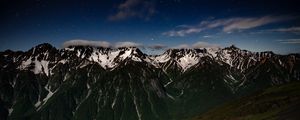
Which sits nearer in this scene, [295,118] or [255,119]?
[295,118]

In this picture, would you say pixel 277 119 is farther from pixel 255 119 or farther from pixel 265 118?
pixel 255 119

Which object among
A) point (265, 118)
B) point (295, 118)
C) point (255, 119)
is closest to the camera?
point (295, 118)

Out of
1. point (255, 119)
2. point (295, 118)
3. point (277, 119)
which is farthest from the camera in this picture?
point (255, 119)

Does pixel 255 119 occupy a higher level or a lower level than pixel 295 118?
lower

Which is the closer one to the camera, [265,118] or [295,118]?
[295,118]

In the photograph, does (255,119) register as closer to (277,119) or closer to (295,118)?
(277,119)

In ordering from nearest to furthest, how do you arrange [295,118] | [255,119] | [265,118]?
[295,118] → [265,118] → [255,119]

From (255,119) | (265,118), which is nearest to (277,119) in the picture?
(265,118)

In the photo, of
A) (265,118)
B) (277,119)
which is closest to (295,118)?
(277,119)

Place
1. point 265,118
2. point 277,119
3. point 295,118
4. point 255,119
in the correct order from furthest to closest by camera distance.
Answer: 1. point 255,119
2. point 265,118
3. point 277,119
4. point 295,118
